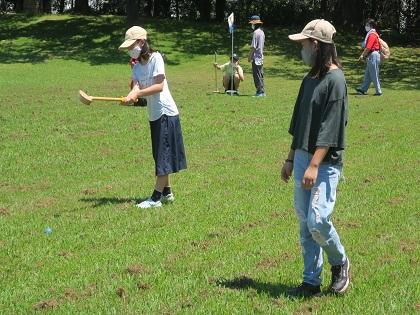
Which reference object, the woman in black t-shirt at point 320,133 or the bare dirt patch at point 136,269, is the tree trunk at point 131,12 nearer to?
the bare dirt patch at point 136,269

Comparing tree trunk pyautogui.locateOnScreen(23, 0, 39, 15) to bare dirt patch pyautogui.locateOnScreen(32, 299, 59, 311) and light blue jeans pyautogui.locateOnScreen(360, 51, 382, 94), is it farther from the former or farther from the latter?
bare dirt patch pyautogui.locateOnScreen(32, 299, 59, 311)

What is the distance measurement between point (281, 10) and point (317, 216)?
36.4 metres

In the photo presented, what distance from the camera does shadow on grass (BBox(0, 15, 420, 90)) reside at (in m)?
27.5

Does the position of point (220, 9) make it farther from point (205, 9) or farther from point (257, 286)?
point (257, 286)

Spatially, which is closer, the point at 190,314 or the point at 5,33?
the point at 190,314

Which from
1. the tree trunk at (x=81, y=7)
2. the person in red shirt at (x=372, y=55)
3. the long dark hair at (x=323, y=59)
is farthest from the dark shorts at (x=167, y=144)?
the tree trunk at (x=81, y=7)

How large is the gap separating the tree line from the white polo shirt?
25668mm

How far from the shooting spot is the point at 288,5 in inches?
1575

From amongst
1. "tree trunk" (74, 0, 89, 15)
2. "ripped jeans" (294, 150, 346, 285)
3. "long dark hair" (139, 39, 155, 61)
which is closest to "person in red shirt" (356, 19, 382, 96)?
"long dark hair" (139, 39, 155, 61)

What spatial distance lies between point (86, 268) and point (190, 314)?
1.38m

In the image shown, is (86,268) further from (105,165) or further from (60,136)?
(60,136)

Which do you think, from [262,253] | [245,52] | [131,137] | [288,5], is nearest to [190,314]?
[262,253]

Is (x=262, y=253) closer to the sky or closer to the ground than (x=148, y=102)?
closer to the ground

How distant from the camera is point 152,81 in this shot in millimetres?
7453
